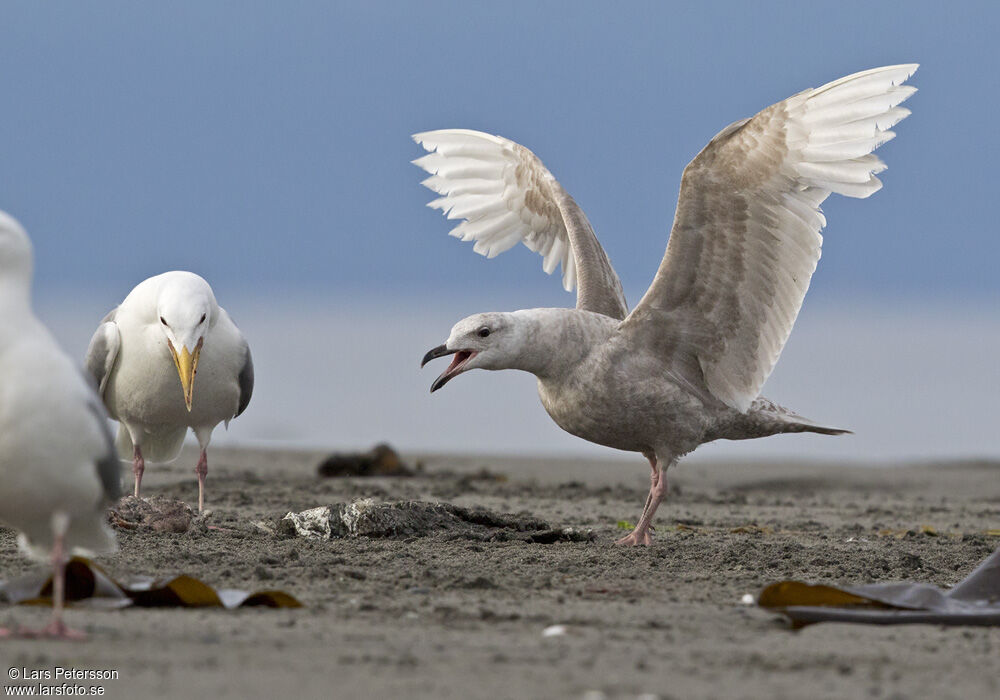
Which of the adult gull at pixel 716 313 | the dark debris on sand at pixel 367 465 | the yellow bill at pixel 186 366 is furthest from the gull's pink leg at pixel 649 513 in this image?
the dark debris on sand at pixel 367 465

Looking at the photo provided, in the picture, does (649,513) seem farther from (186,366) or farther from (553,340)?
(186,366)

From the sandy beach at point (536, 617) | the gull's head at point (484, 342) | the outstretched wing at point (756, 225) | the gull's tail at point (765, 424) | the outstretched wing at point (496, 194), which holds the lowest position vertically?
the sandy beach at point (536, 617)

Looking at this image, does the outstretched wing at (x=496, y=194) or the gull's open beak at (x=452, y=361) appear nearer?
the gull's open beak at (x=452, y=361)

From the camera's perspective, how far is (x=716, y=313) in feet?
25.0

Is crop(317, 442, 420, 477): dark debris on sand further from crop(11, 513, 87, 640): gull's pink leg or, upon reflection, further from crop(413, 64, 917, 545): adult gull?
crop(11, 513, 87, 640): gull's pink leg

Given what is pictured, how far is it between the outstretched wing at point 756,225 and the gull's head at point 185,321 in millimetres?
2481

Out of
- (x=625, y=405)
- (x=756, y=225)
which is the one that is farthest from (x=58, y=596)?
(x=756, y=225)

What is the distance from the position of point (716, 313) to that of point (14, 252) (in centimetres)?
441

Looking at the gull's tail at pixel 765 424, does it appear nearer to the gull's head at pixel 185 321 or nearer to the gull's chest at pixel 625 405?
the gull's chest at pixel 625 405

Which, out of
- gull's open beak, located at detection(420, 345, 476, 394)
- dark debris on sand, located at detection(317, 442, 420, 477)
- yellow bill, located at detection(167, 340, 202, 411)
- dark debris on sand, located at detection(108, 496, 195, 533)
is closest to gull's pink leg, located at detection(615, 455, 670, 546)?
gull's open beak, located at detection(420, 345, 476, 394)

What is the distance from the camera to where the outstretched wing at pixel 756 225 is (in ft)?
22.3

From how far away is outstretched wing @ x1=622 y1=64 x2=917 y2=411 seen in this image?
6.80 m

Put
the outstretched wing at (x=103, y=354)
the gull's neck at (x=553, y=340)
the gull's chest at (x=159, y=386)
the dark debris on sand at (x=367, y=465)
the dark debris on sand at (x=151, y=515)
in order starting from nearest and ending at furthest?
the dark debris on sand at (x=151, y=515), the gull's neck at (x=553, y=340), the gull's chest at (x=159, y=386), the outstretched wing at (x=103, y=354), the dark debris on sand at (x=367, y=465)

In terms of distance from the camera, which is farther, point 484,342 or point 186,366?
point 186,366
